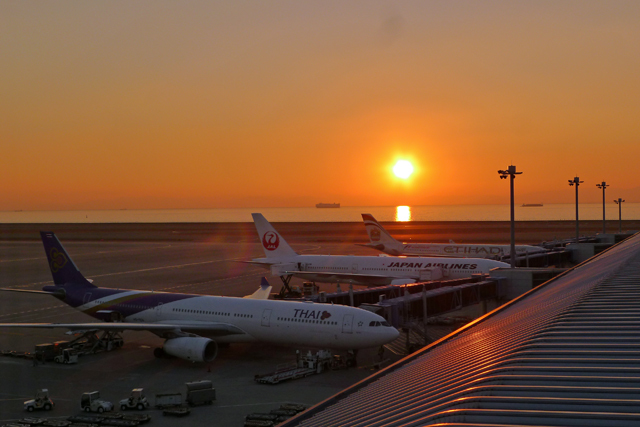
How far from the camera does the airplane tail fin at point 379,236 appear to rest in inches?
3098

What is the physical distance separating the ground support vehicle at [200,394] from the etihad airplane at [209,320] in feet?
18.0

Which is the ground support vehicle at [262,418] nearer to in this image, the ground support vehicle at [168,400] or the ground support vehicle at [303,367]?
the ground support vehicle at [168,400]

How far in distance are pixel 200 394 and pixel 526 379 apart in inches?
726

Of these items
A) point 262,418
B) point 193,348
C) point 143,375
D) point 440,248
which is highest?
point 440,248

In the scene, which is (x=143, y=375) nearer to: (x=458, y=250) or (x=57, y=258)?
(x=57, y=258)

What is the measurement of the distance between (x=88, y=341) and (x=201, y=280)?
32782 mm

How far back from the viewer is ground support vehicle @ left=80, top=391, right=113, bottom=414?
23719mm

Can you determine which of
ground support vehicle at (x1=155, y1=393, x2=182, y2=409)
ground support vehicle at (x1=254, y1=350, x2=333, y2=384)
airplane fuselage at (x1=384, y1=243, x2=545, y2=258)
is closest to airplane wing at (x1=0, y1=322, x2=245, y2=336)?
ground support vehicle at (x1=254, y1=350, x2=333, y2=384)

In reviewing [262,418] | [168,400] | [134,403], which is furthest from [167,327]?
[262,418]

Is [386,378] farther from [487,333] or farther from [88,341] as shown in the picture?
[88,341]

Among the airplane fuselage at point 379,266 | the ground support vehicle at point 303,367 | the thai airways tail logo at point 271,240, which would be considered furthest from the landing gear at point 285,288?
the ground support vehicle at point 303,367

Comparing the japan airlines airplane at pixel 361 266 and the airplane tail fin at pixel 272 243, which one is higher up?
the airplane tail fin at pixel 272 243

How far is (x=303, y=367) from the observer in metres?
30.3

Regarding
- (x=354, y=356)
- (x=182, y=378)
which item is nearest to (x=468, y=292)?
(x=354, y=356)
